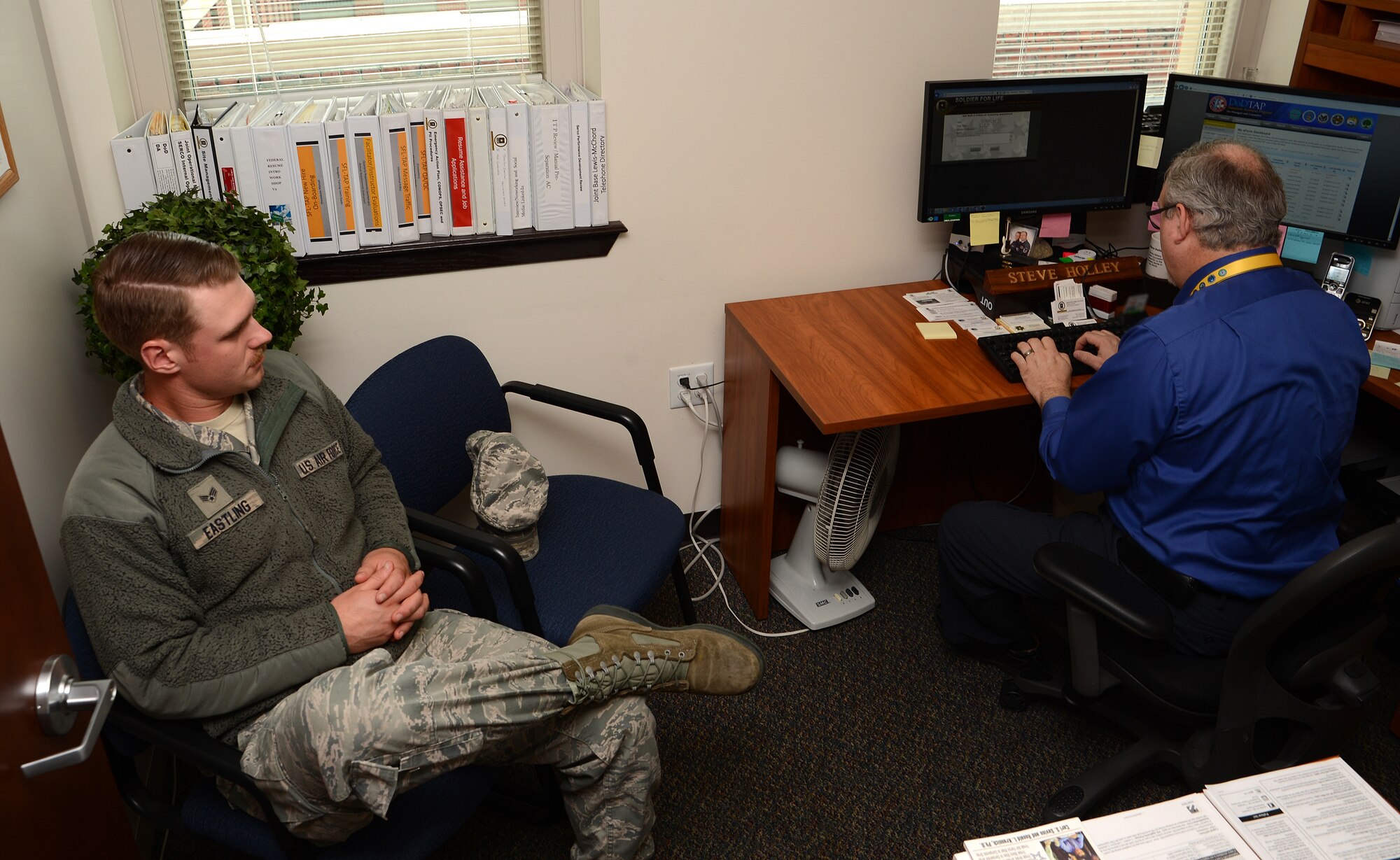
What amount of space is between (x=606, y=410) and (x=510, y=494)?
32 cm

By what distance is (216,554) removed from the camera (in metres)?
1.59

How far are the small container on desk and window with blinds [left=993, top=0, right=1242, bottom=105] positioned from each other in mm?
638

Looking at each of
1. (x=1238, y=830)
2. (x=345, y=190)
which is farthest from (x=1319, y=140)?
(x=345, y=190)

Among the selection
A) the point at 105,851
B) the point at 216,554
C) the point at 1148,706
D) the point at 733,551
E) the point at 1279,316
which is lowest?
the point at 733,551

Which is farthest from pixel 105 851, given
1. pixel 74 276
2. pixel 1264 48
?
pixel 1264 48

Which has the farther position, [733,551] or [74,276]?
[733,551]

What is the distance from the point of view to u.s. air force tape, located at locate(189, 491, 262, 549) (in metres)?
1.57

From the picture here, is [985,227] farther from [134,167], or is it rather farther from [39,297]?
[39,297]

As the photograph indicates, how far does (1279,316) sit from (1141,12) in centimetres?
153

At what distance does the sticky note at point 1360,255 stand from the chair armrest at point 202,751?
2557 millimetres

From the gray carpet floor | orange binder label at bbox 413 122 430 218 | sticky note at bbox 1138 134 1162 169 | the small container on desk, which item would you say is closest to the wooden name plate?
the small container on desk

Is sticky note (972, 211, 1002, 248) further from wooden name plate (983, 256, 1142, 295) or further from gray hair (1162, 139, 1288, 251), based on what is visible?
gray hair (1162, 139, 1288, 251)

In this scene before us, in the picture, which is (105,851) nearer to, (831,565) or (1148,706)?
(831,565)

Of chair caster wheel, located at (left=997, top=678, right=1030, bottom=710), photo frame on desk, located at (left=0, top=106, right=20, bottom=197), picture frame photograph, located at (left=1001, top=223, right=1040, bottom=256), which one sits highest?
photo frame on desk, located at (left=0, top=106, right=20, bottom=197)
